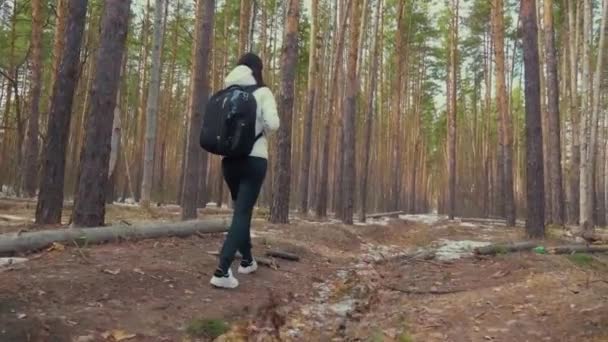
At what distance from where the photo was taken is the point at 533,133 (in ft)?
27.3

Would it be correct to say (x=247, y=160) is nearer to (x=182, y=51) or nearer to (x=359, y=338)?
(x=359, y=338)

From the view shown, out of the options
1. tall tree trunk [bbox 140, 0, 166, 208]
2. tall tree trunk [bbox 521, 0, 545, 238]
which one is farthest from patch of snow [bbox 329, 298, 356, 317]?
tall tree trunk [bbox 140, 0, 166, 208]

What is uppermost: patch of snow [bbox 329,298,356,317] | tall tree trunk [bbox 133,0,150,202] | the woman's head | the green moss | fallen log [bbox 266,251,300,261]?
tall tree trunk [bbox 133,0,150,202]

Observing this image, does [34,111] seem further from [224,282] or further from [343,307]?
[343,307]

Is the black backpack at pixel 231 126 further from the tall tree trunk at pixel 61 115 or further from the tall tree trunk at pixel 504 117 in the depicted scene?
the tall tree trunk at pixel 504 117

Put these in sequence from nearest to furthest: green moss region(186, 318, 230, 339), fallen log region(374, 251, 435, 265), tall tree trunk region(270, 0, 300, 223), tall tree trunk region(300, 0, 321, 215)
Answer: green moss region(186, 318, 230, 339) → fallen log region(374, 251, 435, 265) → tall tree trunk region(270, 0, 300, 223) → tall tree trunk region(300, 0, 321, 215)

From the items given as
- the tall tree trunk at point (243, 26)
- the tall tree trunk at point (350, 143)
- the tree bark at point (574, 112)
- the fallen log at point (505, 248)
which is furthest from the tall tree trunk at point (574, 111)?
the tall tree trunk at point (243, 26)

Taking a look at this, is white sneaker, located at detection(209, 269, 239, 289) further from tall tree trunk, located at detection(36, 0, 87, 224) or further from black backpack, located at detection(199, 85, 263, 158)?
tall tree trunk, located at detection(36, 0, 87, 224)

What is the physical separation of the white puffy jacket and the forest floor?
4.14 ft

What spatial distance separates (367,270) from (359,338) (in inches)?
119

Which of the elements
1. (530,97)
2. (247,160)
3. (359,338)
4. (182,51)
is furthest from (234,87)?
(182,51)

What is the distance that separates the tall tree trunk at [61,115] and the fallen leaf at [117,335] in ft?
14.5

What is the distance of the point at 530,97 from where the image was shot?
332 inches

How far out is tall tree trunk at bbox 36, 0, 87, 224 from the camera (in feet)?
21.7
